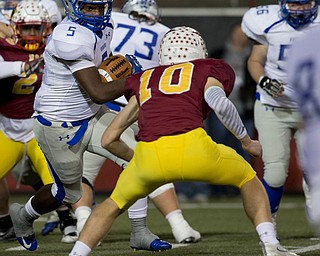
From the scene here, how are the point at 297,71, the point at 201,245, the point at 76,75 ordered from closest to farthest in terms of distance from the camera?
the point at 297,71, the point at 76,75, the point at 201,245

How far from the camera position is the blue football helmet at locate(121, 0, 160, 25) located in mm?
6586

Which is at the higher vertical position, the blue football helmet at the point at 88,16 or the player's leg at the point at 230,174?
the blue football helmet at the point at 88,16

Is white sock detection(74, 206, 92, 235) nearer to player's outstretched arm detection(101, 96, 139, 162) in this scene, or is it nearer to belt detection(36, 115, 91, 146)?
belt detection(36, 115, 91, 146)

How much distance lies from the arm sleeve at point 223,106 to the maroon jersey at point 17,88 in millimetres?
1923

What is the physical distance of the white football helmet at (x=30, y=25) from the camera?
6.04m

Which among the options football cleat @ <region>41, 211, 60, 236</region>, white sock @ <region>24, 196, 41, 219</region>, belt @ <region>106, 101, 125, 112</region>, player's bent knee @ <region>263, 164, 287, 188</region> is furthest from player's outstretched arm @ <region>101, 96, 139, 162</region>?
football cleat @ <region>41, 211, 60, 236</region>

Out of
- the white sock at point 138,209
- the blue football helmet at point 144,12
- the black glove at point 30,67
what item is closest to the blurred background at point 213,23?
the blue football helmet at point 144,12

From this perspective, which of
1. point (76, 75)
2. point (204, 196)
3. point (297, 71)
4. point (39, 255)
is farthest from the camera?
point (204, 196)

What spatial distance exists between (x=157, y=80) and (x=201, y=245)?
67.3 inches

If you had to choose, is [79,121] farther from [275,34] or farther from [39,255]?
[275,34]

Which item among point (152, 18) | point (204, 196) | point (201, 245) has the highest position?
point (152, 18)

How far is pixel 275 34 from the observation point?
20.7 ft

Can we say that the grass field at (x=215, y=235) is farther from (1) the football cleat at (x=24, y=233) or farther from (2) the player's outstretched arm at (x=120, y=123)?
(2) the player's outstretched arm at (x=120, y=123)

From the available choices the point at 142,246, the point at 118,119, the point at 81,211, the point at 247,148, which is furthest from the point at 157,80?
the point at 81,211
